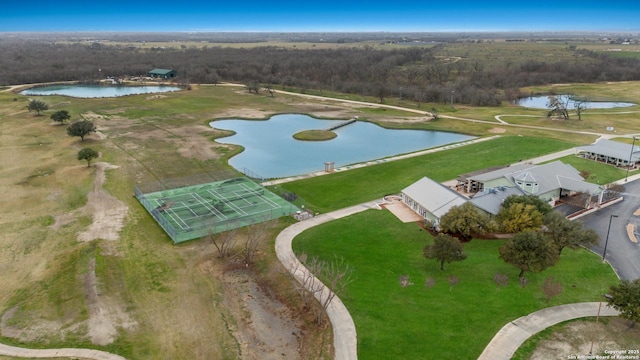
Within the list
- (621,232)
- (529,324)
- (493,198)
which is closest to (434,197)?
(493,198)

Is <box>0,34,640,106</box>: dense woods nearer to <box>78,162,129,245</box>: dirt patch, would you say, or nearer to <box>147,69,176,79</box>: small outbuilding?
<box>147,69,176,79</box>: small outbuilding

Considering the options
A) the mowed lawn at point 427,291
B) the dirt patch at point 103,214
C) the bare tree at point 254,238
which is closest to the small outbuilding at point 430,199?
the mowed lawn at point 427,291

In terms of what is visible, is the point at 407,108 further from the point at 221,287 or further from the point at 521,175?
the point at 221,287

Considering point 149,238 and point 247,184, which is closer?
point 149,238

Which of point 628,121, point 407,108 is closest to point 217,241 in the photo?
point 407,108

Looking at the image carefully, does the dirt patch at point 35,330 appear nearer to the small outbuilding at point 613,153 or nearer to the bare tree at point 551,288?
the bare tree at point 551,288

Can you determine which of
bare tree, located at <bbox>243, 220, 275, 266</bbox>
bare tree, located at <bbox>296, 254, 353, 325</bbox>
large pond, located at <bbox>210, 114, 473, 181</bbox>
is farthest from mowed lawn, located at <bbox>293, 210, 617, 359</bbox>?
large pond, located at <bbox>210, 114, 473, 181</bbox>
